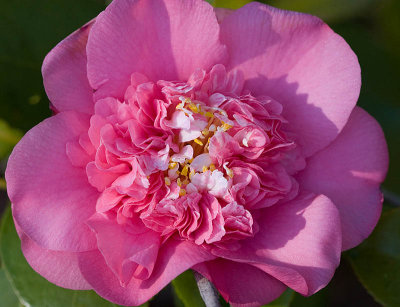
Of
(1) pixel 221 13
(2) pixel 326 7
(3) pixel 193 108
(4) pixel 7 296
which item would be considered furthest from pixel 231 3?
(4) pixel 7 296

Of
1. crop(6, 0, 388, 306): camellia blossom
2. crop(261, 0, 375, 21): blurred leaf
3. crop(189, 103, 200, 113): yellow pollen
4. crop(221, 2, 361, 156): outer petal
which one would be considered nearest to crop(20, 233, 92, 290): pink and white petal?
crop(6, 0, 388, 306): camellia blossom

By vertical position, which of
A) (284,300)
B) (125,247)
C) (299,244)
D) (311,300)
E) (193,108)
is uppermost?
(193,108)

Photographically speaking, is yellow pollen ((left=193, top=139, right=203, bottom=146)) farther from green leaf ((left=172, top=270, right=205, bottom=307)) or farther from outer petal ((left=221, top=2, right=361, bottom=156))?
green leaf ((left=172, top=270, right=205, bottom=307))

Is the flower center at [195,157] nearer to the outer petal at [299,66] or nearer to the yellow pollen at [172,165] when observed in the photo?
the yellow pollen at [172,165]

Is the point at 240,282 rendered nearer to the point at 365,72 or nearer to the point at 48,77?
the point at 48,77

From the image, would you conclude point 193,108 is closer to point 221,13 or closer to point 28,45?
point 221,13

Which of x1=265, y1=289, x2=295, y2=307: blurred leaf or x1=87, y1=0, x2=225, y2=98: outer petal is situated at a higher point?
x1=87, y1=0, x2=225, y2=98: outer petal

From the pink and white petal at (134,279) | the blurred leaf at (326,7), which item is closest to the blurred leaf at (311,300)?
the pink and white petal at (134,279)
